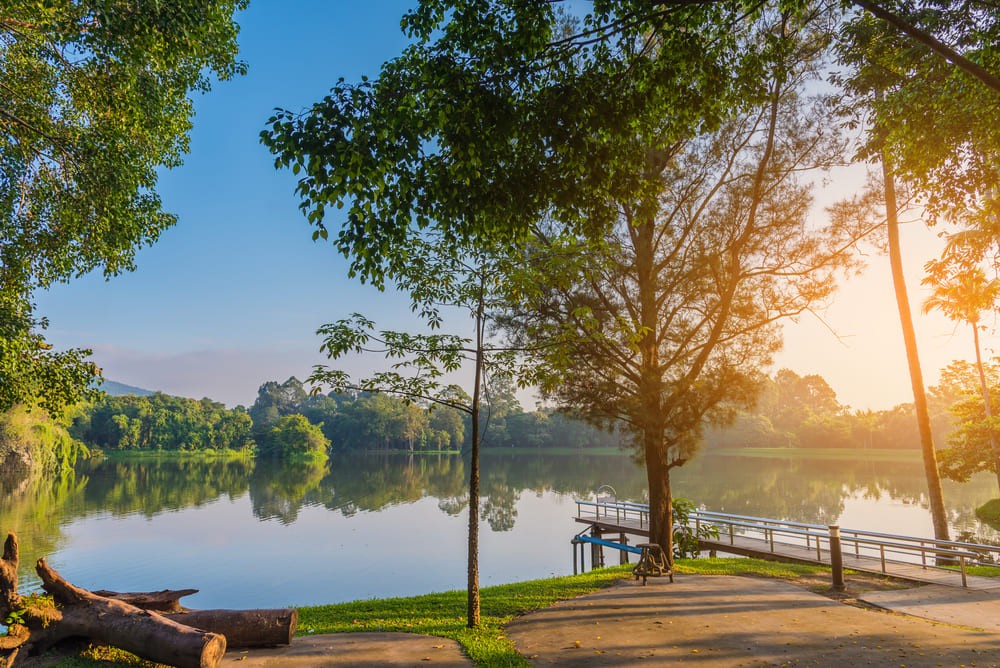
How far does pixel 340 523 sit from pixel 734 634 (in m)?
21.7

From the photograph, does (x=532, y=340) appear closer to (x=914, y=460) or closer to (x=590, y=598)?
(x=590, y=598)

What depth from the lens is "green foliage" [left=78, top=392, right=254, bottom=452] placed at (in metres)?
74.2

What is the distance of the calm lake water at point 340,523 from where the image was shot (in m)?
15.9

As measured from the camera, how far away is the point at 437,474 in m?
51.4

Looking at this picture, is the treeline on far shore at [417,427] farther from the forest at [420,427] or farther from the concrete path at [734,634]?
the concrete path at [734,634]

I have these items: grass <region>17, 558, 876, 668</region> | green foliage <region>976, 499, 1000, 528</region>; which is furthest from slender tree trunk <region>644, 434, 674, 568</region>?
green foliage <region>976, 499, 1000, 528</region>

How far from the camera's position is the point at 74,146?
26.0 feet

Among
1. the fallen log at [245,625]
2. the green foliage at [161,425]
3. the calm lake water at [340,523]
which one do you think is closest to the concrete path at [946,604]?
the fallen log at [245,625]

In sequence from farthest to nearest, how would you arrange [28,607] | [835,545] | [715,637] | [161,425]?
[161,425] → [835,545] → [715,637] → [28,607]

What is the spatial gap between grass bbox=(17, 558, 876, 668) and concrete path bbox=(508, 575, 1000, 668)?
343 mm

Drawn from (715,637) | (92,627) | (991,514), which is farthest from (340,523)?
(991,514)

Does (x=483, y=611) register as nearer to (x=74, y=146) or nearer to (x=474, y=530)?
(x=474, y=530)

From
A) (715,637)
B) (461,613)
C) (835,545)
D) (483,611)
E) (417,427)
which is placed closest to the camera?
(715,637)

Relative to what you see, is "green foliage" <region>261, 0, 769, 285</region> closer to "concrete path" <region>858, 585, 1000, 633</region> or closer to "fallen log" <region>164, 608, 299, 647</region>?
"fallen log" <region>164, 608, 299, 647</region>
